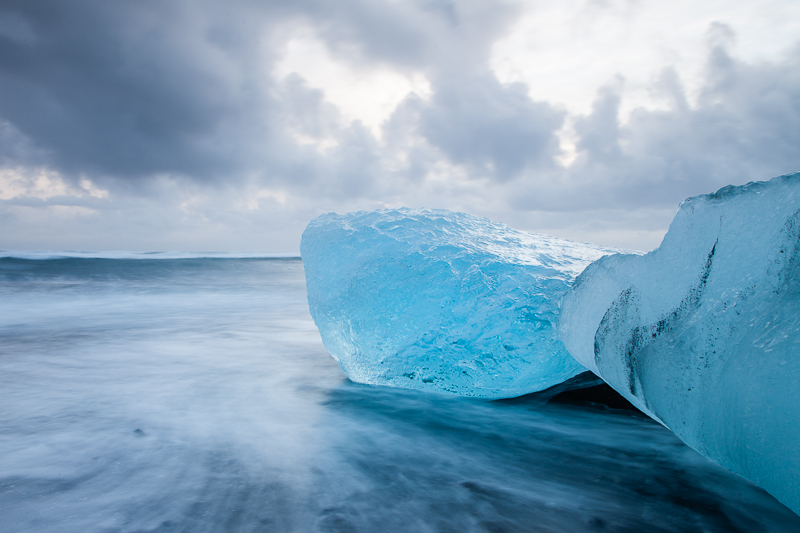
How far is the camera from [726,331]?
112cm

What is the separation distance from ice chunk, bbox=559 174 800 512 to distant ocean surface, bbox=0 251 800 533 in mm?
334

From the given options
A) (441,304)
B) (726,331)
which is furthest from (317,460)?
(726,331)

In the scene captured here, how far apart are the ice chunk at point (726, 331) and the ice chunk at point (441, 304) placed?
63cm

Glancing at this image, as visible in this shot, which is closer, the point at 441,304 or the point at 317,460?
the point at 317,460

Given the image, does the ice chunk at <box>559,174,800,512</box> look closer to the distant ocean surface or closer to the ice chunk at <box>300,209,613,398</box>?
the distant ocean surface

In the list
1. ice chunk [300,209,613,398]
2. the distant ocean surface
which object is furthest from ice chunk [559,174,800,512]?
ice chunk [300,209,613,398]

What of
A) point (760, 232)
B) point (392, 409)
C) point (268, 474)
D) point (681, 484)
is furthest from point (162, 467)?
point (760, 232)

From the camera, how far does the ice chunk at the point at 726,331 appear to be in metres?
1.00

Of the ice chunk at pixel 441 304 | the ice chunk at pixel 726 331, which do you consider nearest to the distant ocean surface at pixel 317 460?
the ice chunk at pixel 441 304

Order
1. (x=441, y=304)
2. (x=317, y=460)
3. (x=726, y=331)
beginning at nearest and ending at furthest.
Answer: (x=726, y=331) < (x=317, y=460) < (x=441, y=304)

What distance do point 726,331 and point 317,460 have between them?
1.46 meters

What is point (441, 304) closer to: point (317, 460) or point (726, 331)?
point (317, 460)

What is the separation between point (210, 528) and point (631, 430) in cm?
180

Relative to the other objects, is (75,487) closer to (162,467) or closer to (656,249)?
(162,467)
